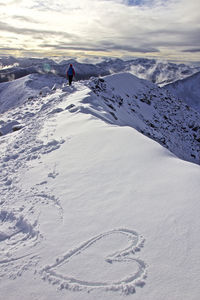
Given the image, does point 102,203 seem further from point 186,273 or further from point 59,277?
point 186,273

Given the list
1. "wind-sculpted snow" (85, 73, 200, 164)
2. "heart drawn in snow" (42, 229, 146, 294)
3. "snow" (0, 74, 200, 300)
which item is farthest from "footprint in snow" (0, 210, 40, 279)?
"wind-sculpted snow" (85, 73, 200, 164)

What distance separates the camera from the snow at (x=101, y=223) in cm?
298

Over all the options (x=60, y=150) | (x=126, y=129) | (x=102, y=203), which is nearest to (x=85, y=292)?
(x=102, y=203)

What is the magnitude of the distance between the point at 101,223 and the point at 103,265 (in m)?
0.86

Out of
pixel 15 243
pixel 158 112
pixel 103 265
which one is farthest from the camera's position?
pixel 158 112

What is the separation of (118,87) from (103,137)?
2396 centimetres

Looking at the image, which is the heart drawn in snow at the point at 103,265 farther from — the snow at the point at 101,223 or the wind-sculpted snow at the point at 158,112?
the wind-sculpted snow at the point at 158,112

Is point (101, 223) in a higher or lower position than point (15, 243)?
higher

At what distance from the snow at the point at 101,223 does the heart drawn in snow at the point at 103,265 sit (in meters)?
0.01

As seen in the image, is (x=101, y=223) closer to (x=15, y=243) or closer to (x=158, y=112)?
(x=15, y=243)

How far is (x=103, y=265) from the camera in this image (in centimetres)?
322

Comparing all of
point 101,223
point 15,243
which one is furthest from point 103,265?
point 15,243

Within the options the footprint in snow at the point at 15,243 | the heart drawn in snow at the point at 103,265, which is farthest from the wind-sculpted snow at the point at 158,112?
the heart drawn in snow at the point at 103,265

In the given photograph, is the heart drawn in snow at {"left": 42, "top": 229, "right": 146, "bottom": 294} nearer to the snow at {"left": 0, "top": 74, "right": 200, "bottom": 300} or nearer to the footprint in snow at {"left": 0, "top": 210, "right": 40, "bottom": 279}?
the snow at {"left": 0, "top": 74, "right": 200, "bottom": 300}
